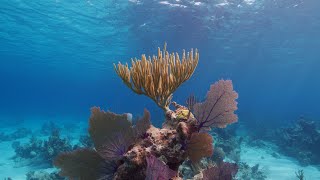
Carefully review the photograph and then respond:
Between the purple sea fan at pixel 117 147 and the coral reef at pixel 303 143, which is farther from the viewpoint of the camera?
the coral reef at pixel 303 143

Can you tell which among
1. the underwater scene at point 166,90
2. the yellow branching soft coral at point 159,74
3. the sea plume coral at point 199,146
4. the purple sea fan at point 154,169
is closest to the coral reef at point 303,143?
the underwater scene at point 166,90

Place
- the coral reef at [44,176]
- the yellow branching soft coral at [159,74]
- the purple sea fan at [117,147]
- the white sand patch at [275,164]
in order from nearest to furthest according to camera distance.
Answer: the purple sea fan at [117,147]
the yellow branching soft coral at [159,74]
the coral reef at [44,176]
the white sand patch at [275,164]

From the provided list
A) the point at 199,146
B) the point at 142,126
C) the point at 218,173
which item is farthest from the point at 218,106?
the point at 142,126

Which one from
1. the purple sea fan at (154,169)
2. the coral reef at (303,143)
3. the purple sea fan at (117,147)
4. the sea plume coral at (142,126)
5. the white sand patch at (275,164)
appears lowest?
the purple sea fan at (154,169)

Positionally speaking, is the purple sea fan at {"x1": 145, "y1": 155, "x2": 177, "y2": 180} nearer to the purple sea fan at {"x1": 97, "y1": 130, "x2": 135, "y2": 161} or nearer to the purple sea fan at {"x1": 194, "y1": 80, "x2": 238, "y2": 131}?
the purple sea fan at {"x1": 97, "y1": 130, "x2": 135, "y2": 161}

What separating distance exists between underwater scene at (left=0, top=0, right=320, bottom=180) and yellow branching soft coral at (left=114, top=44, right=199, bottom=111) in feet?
0.06

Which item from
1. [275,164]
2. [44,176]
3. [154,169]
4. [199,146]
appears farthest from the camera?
[275,164]

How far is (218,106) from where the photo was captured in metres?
4.54

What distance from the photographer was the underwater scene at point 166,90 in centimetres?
435

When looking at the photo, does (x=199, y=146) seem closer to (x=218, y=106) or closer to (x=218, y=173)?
(x=218, y=173)

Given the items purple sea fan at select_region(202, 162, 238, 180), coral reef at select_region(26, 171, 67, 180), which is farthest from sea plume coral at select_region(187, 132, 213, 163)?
coral reef at select_region(26, 171, 67, 180)

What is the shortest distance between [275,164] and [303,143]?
14.4 ft

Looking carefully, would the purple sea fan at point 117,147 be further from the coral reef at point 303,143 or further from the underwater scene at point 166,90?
the coral reef at point 303,143

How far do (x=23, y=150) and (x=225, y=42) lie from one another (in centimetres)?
3080
